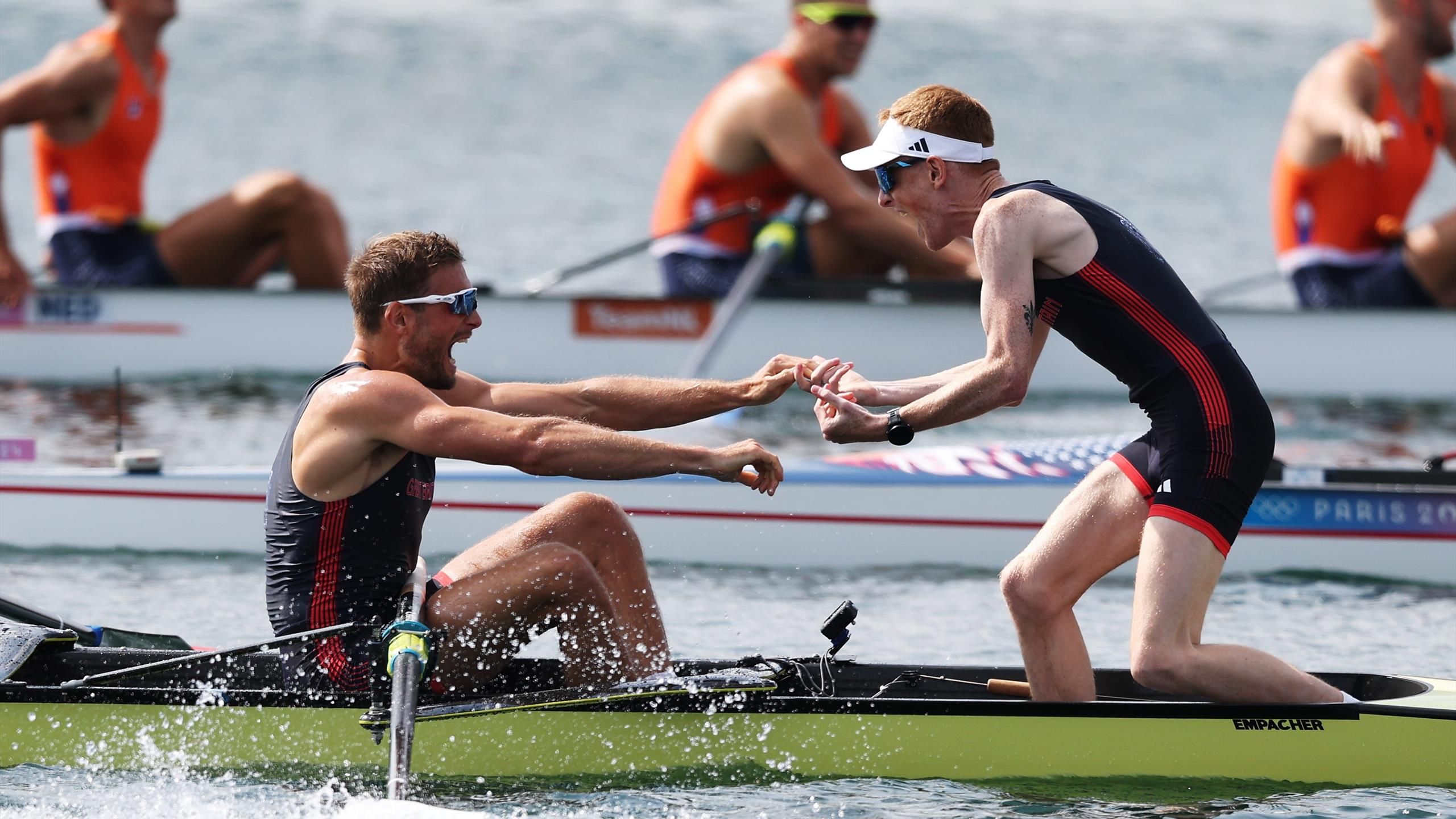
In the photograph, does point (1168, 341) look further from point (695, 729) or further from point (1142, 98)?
point (1142, 98)

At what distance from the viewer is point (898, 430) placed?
15.3 ft

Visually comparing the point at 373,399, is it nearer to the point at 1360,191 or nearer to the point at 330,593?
the point at 330,593

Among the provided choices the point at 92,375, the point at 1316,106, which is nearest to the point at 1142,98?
the point at 1316,106

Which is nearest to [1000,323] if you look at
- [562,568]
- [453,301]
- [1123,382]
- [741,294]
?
[1123,382]

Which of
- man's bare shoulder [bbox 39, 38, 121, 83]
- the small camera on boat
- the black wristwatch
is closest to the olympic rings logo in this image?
the small camera on boat

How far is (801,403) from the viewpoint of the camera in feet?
37.0

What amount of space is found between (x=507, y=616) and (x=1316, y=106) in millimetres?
7521

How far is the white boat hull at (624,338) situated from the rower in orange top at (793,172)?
27 cm

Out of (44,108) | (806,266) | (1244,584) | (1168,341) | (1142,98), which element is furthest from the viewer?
(1142,98)

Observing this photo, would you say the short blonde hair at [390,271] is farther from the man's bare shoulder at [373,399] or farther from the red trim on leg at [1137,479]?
the red trim on leg at [1137,479]

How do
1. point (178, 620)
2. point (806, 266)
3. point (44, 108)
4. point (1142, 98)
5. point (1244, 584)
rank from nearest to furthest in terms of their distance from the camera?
point (178, 620) → point (1244, 584) → point (44, 108) → point (806, 266) → point (1142, 98)

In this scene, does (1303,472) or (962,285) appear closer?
(1303,472)

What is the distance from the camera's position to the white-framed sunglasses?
4586 millimetres

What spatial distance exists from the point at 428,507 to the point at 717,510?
2.98 meters
